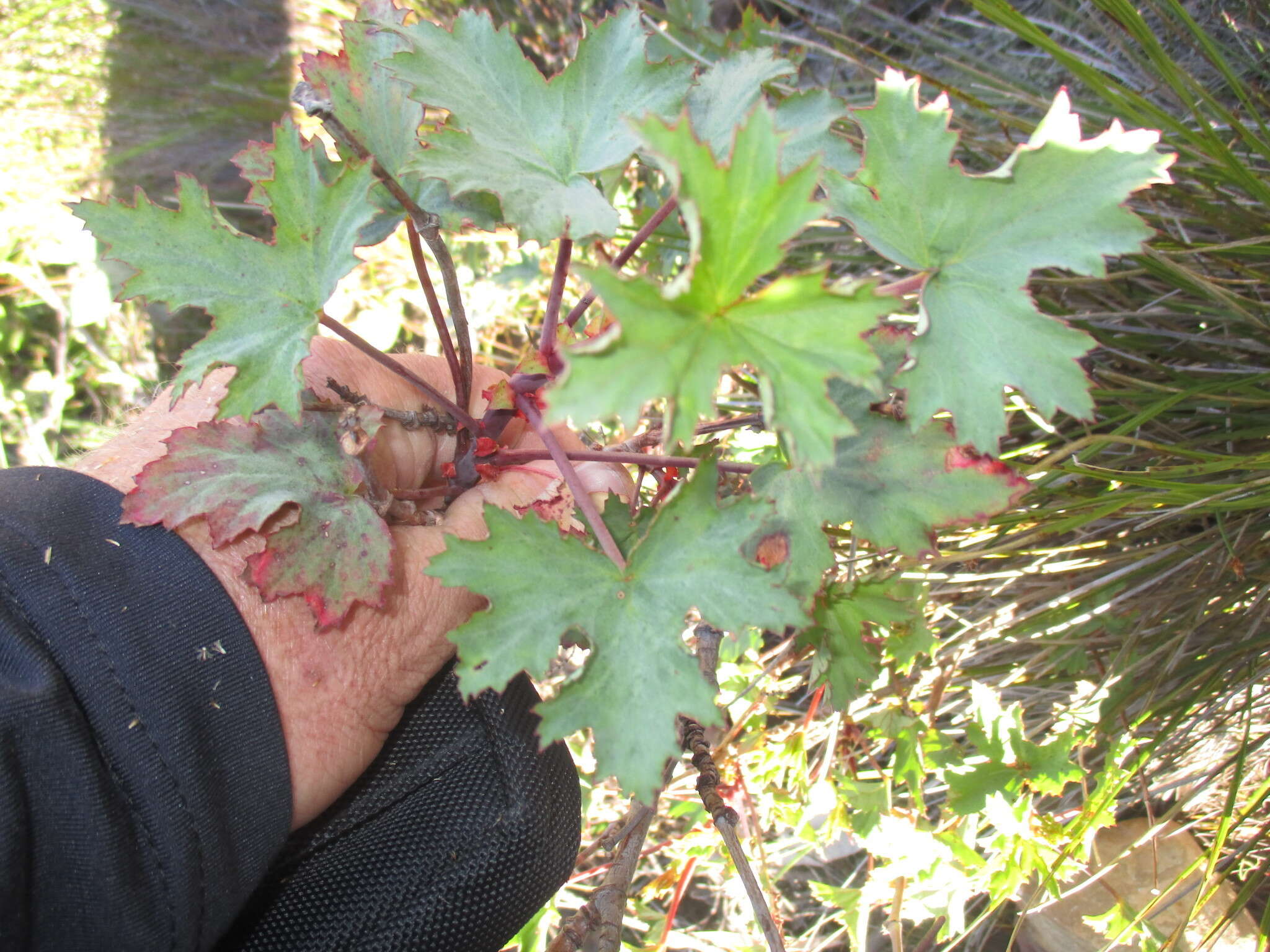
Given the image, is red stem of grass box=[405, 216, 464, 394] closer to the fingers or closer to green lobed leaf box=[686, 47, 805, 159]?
the fingers

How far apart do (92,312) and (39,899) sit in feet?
10.9

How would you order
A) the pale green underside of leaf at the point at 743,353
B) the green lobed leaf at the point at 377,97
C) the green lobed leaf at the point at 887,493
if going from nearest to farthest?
the pale green underside of leaf at the point at 743,353, the green lobed leaf at the point at 887,493, the green lobed leaf at the point at 377,97

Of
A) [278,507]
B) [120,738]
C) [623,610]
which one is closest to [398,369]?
[278,507]

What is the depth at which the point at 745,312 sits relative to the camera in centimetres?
84

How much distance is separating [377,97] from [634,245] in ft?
1.36

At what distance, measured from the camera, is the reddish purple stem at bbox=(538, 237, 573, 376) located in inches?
45.6

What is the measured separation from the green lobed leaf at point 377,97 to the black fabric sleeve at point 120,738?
0.60 meters

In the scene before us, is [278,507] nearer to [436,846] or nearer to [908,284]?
[436,846]

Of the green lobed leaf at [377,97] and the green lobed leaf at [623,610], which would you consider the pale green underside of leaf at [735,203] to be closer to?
the green lobed leaf at [623,610]

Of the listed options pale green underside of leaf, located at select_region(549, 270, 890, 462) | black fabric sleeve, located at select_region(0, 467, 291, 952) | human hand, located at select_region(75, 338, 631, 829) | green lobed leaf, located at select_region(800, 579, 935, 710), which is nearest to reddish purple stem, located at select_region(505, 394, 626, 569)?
human hand, located at select_region(75, 338, 631, 829)

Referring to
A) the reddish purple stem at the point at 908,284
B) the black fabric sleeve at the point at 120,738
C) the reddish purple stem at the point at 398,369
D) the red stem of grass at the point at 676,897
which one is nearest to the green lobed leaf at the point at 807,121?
the reddish purple stem at the point at 908,284

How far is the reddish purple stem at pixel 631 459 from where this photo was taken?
1.09 m

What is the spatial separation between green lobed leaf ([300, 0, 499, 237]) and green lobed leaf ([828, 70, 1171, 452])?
0.55 meters

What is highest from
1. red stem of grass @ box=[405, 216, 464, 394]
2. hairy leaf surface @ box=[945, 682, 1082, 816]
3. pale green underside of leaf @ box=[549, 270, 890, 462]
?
pale green underside of leaf @ box=[549, 270, 890, 462]
